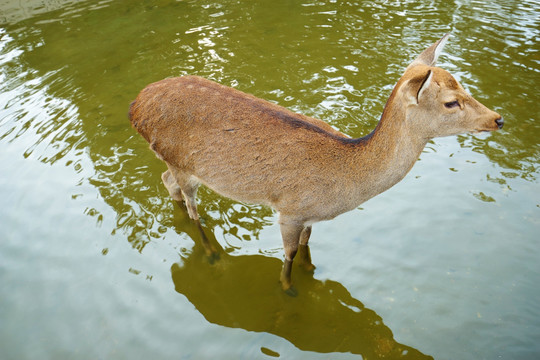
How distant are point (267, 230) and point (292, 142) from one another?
133 centimetres

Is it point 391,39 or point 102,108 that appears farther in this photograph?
point 391,39

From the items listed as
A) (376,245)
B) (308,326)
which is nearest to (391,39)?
(376,245)

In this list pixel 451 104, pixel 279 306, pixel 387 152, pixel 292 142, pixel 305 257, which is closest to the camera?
pixel 451 104

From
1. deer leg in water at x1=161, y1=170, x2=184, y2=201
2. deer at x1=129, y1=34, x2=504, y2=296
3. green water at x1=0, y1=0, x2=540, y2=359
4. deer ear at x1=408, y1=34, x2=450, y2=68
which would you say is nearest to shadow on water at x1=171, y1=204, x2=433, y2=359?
green water at x1=0, y1=0, x2=540, y2=359

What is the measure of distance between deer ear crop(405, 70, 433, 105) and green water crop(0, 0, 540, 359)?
1760 mm

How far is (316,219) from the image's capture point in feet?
11.3

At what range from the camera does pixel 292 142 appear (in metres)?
3.37

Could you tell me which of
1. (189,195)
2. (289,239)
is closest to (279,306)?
(289,239)

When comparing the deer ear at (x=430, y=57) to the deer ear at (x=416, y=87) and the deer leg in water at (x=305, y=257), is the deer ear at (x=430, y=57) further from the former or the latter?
the deer leg in water at (x=305, y=257)

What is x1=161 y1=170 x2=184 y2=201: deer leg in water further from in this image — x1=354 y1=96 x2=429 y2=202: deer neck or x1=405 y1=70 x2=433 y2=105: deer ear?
x1=405 y1=70 x2=433 y2=105: deer ear

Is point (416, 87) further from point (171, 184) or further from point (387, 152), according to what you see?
point (171, 184)

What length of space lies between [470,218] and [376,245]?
3.47ft

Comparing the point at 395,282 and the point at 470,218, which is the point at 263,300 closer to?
the point at 395,282

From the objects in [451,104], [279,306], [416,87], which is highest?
[416,87]
